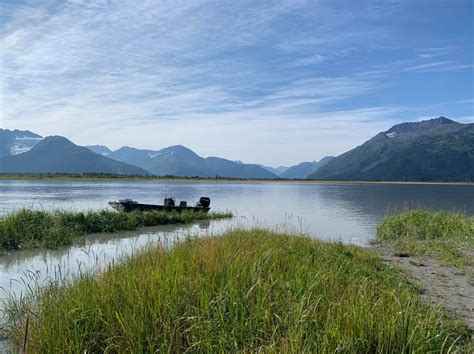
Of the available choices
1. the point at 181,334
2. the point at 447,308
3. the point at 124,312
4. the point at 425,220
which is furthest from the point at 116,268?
the point at 425,220

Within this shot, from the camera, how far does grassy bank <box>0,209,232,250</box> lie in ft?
52.2

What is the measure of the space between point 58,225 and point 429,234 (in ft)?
59.2

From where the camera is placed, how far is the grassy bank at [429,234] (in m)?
15.7

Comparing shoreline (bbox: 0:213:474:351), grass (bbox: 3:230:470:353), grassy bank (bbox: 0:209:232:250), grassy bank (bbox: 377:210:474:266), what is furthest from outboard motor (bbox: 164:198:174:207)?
grass (bbox: 3:230:470:353)

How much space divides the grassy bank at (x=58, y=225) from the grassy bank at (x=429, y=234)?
44.3 feet

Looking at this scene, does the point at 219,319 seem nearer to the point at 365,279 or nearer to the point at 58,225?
the point at 365,279

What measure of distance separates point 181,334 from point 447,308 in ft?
18.2

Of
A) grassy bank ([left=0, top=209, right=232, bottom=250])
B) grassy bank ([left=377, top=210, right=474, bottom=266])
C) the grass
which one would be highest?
the grass

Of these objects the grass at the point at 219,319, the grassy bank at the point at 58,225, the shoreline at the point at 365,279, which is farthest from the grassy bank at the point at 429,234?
the grassy bank at the point at 58,225

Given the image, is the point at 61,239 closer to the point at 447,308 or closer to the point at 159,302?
the point at 159,302

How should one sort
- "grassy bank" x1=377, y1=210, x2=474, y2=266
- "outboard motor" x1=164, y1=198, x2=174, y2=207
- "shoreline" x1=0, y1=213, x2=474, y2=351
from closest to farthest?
"shoreline" x1=0, y1=213, x2=474, y2=351
"grassy bank" x1=377, y1=210, x2=474, y2=266
"outboard motor" x1=164, y1=198, x2=174, y2=207

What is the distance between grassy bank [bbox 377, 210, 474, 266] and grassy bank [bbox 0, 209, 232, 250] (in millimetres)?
13497

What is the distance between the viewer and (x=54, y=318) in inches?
214

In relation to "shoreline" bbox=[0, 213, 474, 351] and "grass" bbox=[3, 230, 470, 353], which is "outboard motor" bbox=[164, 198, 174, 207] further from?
"grass" bbox=[3, 230, 470, 353]
